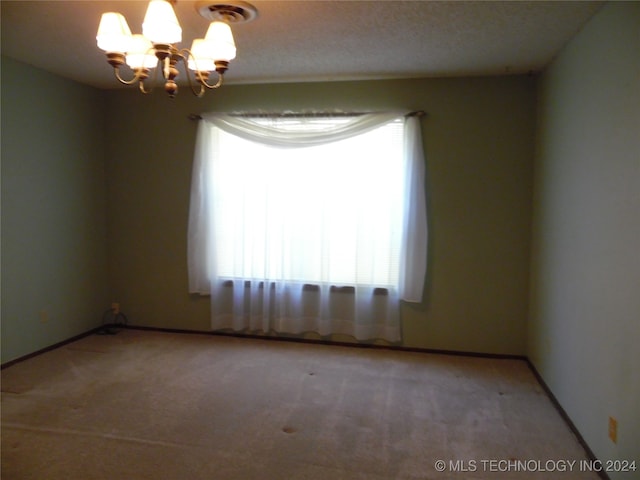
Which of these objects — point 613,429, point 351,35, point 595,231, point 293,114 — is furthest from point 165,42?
point 613,429

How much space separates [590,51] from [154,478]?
11.0ft

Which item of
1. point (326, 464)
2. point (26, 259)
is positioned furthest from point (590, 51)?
point (26, 259)

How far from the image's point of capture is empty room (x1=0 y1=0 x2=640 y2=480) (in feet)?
7.45

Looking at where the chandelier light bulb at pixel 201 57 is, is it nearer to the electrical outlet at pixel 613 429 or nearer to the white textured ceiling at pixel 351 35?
the white textured ceiling at pixel 351 35

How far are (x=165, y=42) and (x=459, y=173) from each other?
271 centimetres

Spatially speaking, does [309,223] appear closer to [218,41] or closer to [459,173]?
[459,173]

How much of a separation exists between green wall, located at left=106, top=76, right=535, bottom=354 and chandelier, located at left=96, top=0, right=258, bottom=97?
1736 millimetres

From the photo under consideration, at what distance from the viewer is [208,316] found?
14.5 feet

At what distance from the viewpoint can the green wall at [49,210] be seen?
348 cm

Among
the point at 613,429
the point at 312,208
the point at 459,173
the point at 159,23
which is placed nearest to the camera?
the point at 159,23

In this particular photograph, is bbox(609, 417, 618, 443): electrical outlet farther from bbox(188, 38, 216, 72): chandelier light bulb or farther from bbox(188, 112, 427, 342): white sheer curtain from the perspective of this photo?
bbox(188, 38, 216, 72): chandelier light bulb

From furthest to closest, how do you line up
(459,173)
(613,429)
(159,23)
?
(459,173) < (613,429) < (159,23)

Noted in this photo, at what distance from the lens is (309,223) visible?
4.02 meters

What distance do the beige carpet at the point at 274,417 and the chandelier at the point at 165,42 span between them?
196cm
